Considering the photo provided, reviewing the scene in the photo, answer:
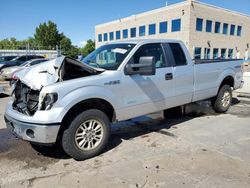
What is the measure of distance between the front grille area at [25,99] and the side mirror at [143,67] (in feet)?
5.16

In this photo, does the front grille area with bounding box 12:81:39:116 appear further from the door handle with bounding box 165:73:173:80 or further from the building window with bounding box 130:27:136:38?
the building window with bounding box 130:27:136:38

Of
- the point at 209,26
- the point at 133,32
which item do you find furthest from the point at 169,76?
the point at 133,32

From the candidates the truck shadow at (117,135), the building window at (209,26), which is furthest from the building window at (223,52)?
the truck shadow at (117,135)

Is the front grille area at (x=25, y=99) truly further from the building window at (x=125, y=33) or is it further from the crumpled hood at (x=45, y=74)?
the building window at (x=125, y=33)

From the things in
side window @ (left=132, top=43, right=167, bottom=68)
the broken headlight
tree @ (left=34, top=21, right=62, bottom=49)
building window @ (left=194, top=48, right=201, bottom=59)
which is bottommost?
the broken headlight

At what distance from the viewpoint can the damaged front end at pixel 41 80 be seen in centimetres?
357

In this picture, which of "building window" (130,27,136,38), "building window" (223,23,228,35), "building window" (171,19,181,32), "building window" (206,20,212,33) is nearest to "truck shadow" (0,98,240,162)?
"building window" (171,19,181,32)

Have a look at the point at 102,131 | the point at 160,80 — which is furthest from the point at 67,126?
the point at 160,80

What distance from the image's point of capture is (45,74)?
385cm

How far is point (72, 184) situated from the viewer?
3.27 m

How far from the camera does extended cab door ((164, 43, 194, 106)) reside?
521 cm

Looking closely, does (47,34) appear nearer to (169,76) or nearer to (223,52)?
(223,52)

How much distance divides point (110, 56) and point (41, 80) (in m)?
1.56

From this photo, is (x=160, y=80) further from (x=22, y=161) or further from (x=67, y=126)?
(x=22, y=161)
